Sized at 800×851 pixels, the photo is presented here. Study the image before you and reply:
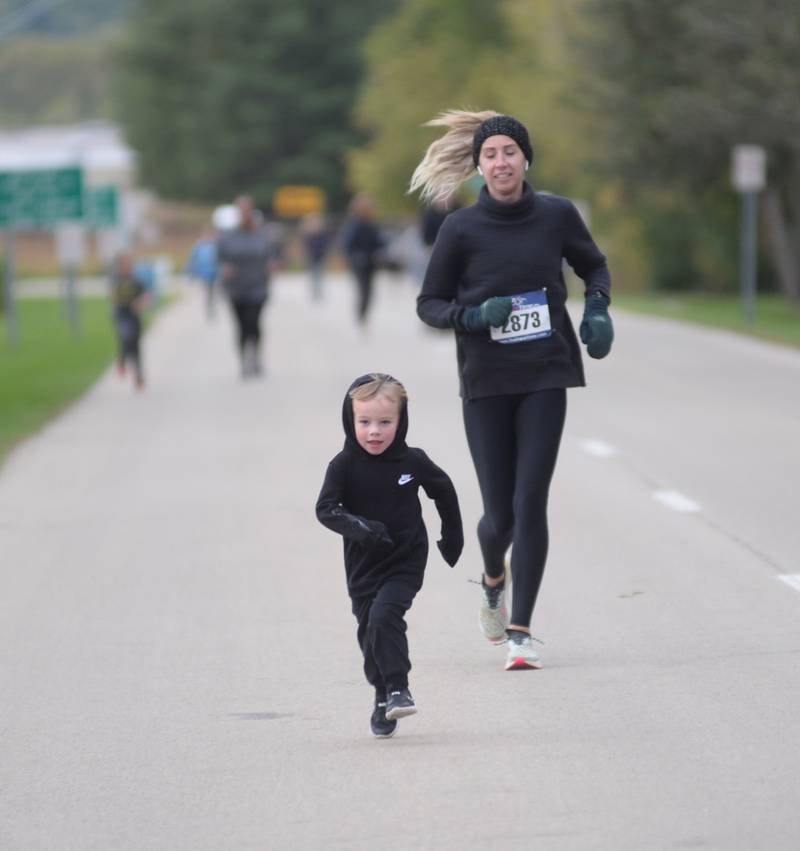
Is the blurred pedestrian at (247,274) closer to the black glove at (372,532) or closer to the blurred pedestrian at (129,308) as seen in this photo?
the blurred pedestrian at (129,308)

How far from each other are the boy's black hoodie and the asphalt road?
0.53 metres

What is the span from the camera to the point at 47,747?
21.8 ft

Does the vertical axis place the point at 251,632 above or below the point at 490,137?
below

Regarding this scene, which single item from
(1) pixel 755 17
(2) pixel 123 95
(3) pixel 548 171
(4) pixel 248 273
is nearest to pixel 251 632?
(4) pixel 248 273

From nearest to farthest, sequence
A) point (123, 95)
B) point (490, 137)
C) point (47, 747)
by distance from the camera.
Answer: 1. point (47, 747)
2. point (490, 137)
3. point (123, 95)

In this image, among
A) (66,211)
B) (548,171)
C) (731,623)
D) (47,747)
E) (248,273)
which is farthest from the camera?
(548,171)

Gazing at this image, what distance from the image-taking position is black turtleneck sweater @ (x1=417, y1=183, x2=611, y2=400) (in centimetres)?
752

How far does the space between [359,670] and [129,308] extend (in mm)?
15299

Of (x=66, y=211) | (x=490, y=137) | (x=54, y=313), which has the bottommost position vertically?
(x=54, y=313)

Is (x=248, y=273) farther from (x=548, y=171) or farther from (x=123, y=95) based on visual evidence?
(x=123, y=95)

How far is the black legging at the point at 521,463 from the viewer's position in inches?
299

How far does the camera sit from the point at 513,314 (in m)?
7.54

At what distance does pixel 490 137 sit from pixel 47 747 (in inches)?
103

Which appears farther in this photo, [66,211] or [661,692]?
[66,211]
